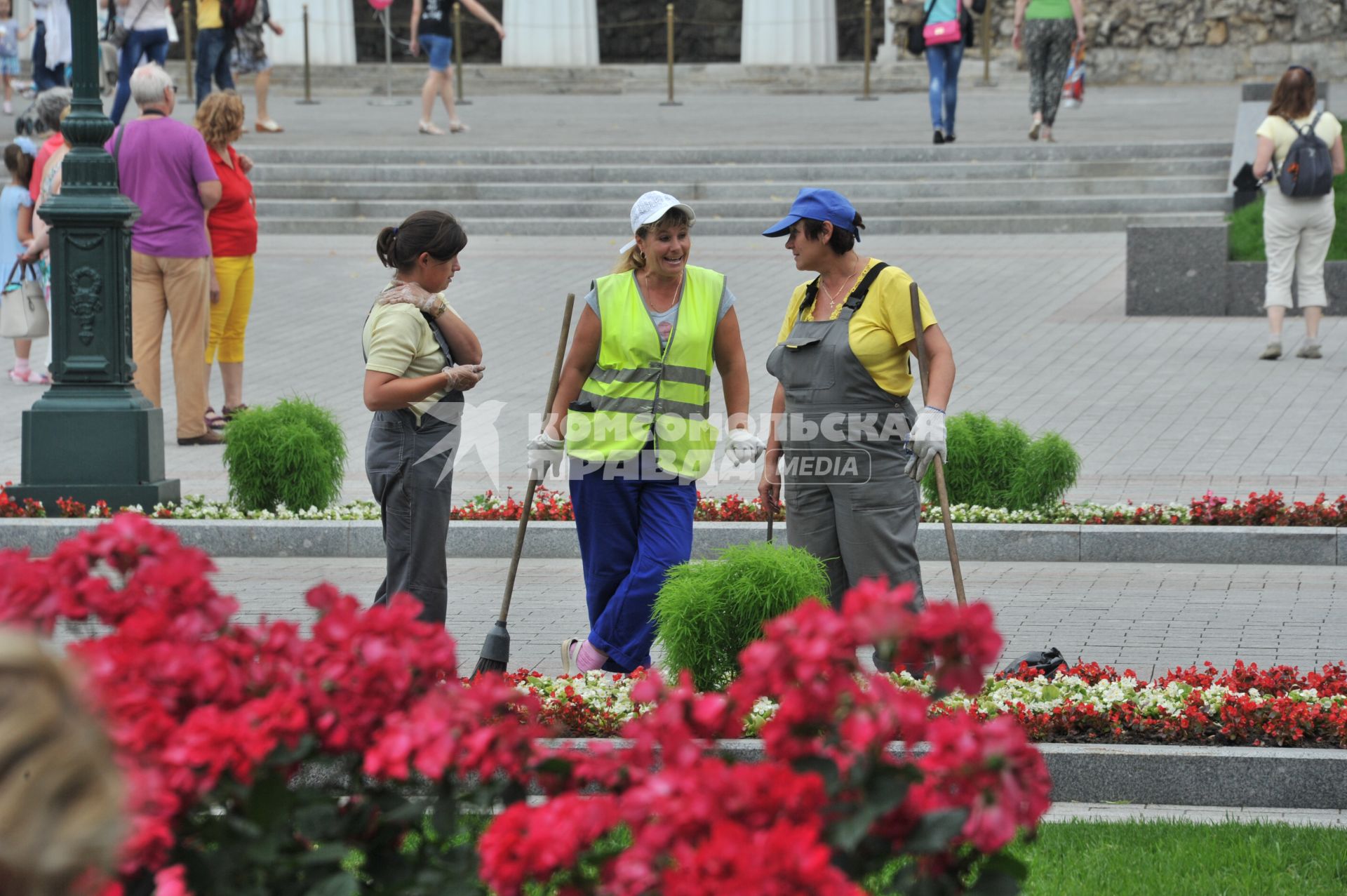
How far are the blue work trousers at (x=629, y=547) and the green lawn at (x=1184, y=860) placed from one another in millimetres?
1794

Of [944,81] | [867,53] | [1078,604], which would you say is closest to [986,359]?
[1078,604]

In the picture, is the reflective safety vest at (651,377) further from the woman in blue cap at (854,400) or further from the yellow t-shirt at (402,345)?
the yellow t-shirt at (402,345)

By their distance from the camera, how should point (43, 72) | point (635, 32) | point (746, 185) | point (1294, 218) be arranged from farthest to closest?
point (635, 32)
point (43, 72)
point (746, 185)
point (1294, 218)

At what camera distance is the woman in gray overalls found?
5840mm

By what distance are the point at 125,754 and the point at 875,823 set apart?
105cm

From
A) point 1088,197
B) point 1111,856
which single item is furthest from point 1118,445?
point 1088,197

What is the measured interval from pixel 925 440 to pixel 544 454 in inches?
54.0

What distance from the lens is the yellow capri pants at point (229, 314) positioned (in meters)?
11.0

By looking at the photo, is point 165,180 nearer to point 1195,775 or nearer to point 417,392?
point 417,392

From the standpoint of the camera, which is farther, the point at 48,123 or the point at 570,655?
the point at 48,123

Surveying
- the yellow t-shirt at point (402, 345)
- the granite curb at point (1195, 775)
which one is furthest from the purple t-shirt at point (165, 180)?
the granite curb at point (1195, 775)

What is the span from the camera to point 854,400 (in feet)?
19.6

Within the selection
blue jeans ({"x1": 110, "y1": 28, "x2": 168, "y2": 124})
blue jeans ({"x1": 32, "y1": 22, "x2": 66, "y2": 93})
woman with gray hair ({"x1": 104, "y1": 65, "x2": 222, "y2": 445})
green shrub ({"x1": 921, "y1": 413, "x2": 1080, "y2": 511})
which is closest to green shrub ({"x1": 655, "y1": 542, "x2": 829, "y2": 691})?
green shrub ({"x1": 921, "y1": 413, "x2": 1080, "y2": 511})

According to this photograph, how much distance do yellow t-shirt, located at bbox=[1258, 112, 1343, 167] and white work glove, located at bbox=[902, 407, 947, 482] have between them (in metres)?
7.31
